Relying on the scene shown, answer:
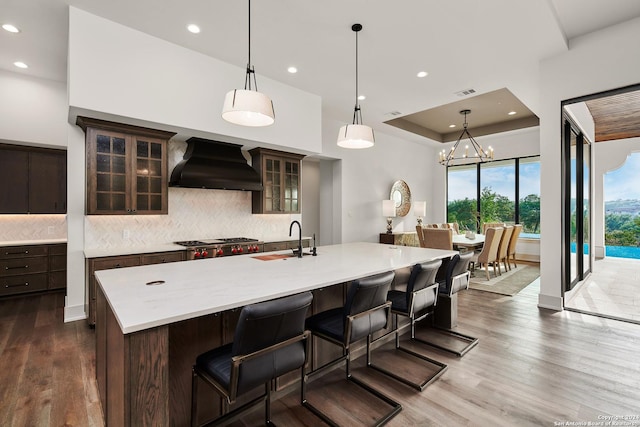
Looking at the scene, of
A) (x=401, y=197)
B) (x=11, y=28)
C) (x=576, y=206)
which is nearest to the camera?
(x=11, y=28)

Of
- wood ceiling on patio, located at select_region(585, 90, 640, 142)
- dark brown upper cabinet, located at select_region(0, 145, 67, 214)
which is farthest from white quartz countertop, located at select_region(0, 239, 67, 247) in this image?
wood ceiling on patio, located at select_region(585, 90, 640, 142)

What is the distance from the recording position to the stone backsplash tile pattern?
4.61 metres

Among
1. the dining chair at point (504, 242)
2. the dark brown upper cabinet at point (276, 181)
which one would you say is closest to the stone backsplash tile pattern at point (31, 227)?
the dark brown upper cabinet at point (276, 181)

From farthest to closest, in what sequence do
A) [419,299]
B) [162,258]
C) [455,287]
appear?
1. [162,258]
2. [455,287]
3. [419,299]

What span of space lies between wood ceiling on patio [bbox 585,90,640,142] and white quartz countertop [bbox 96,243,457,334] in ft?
13.3

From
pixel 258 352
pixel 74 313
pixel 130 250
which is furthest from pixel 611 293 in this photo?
pixel 74 313

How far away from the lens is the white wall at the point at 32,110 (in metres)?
4.18

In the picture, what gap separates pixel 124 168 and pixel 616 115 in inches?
320

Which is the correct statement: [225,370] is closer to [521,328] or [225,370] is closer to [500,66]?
[521,328]

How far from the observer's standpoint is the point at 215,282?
1862 millimetres

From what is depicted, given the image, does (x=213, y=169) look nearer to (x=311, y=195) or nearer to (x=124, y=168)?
(x=124, y=168)

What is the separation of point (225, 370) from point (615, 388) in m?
2.78

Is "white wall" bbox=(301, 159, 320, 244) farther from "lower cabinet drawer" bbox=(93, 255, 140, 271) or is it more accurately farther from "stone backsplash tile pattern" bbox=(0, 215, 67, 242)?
"stone backsplash tile pattern" bbox=(0, 215, 67, 242)

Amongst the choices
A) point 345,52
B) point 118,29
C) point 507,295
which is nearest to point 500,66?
point 345,52
